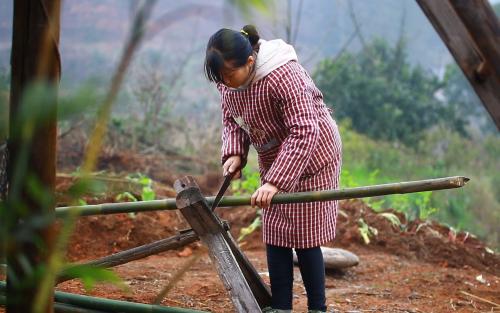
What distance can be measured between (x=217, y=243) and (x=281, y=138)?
0.55m

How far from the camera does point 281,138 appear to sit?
2.96 meters

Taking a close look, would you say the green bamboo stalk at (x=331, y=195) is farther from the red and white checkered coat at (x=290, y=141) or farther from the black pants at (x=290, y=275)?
the black pants at (x=290, y=275)

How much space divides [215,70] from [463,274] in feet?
9.49

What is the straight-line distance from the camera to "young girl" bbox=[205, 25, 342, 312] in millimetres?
2705

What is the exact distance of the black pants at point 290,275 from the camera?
303cm

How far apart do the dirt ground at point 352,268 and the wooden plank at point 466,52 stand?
4.11 feet

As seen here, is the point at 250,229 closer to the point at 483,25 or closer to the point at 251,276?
the point at 251,276

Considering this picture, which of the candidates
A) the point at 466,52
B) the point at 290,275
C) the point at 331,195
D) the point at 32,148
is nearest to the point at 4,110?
the point at 32,148

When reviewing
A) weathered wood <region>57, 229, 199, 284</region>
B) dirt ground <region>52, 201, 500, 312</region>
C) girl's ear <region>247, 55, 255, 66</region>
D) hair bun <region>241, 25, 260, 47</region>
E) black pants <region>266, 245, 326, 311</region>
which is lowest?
dirt ground <region>52, 201, 500, 312</region>

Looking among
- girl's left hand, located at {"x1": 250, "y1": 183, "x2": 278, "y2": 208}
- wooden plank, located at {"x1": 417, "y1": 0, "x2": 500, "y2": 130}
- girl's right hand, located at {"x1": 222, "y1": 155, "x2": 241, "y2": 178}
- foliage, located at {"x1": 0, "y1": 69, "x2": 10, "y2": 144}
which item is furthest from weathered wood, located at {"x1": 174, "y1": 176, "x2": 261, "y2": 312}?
foliage, located at {"x1": 0, "y1": 69, "x2": 10, "y2": 144}

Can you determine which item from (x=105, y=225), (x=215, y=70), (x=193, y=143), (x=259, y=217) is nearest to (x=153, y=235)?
(x=105, y=225)

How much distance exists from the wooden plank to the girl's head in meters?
0.80

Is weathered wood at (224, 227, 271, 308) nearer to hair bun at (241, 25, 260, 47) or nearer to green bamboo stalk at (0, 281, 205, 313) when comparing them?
green bamboo stalk at (0, 281, 205, 313)

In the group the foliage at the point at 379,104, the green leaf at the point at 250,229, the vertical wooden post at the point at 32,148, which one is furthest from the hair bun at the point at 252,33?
the foliage at the point at 379,104
